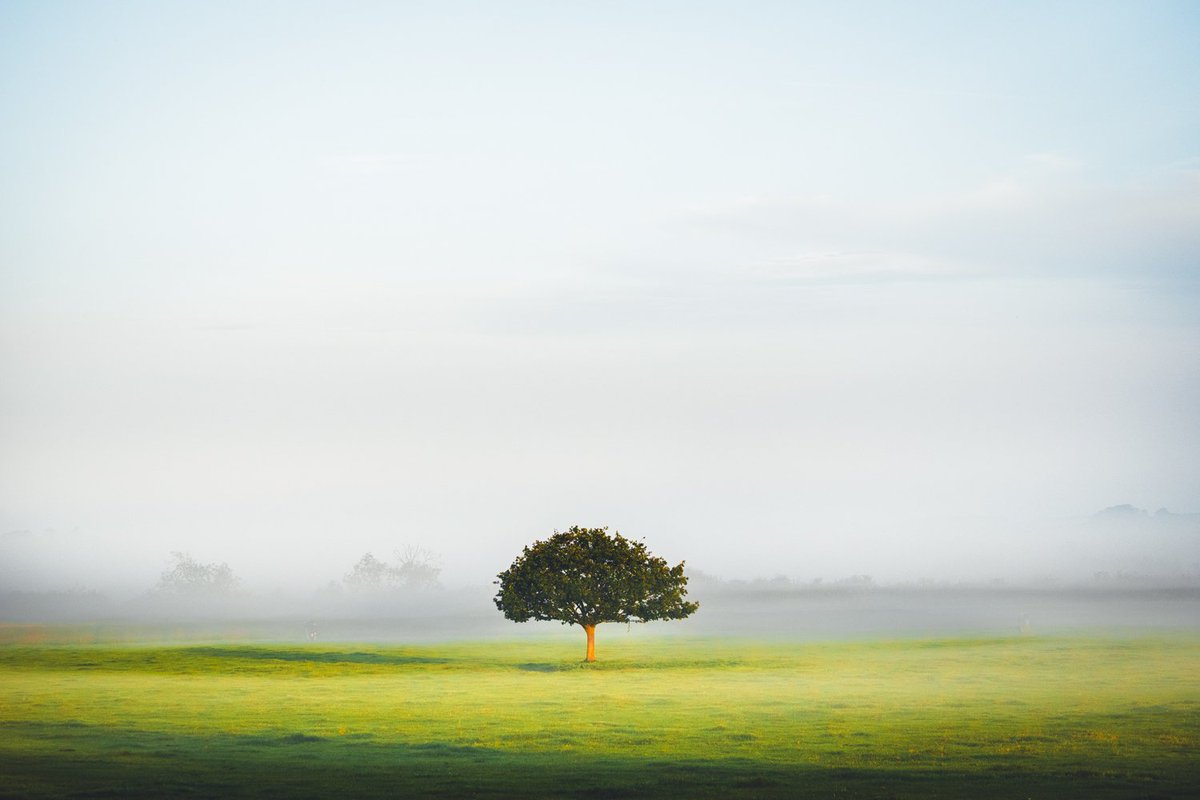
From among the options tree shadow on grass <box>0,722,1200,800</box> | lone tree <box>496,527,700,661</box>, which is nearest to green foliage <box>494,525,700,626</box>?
lone tree <box>496,527,700,661</box>

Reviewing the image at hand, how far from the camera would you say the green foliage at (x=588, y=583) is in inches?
4016

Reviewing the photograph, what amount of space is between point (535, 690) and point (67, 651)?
6673cm

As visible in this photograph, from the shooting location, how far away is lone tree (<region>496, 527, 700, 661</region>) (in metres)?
102

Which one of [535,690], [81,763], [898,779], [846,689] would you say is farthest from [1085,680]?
[81,763]

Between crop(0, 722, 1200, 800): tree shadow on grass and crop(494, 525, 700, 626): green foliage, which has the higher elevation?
crop(494, 525, 700, 626): green foliage

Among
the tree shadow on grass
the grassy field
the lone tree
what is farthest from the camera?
the lone tree

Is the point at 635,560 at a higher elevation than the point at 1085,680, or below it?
higher

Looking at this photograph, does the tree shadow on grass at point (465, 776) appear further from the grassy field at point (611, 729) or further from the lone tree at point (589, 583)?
the lone tree at point (589, 583)

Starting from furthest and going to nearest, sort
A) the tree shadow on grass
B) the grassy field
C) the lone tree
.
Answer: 1. the lone tree
2. the grassy field
3. the tree shadow on grass

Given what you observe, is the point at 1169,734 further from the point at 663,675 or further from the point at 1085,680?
the point at 663,675

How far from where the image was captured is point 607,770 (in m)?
42.4

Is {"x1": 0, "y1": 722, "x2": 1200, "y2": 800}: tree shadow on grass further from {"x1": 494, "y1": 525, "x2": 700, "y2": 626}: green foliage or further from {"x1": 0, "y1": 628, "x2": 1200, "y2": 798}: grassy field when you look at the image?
{"x1": 494, "y1": 525, "x2": 700, "y2": 626}: green foliage

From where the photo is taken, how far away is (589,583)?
102062 mm

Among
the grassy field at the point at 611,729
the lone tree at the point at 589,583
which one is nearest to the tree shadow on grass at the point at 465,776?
the grassy field at the point at 611,729
